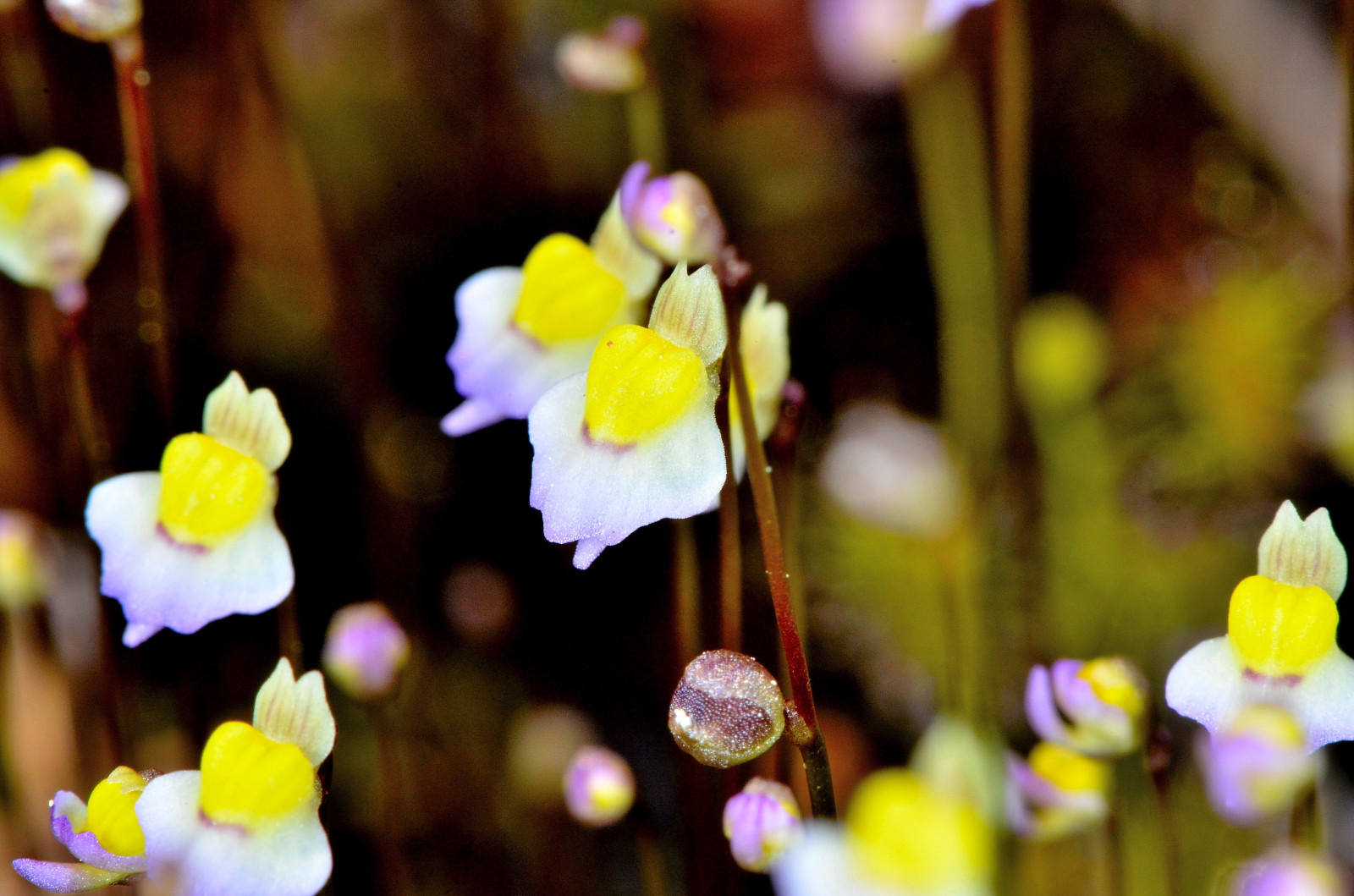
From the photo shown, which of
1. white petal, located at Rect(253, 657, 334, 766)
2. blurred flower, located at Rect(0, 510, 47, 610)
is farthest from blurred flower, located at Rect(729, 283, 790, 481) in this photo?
blurred flower, located at Rect(0, 510, 47, 610)

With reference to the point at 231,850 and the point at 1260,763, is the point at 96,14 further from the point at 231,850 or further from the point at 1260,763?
the point at 1260,763

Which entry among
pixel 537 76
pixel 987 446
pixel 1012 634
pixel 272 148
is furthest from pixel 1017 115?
pixel 272 148

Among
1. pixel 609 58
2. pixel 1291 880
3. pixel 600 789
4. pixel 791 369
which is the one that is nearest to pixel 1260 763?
pixel 1291 880

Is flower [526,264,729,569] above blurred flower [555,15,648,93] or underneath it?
underneath

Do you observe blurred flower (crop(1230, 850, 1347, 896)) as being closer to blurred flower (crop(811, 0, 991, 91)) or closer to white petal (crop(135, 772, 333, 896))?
white petal (crop(135, 772, 333, 896))

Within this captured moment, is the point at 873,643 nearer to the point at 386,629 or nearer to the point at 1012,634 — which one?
the point at 1012,634

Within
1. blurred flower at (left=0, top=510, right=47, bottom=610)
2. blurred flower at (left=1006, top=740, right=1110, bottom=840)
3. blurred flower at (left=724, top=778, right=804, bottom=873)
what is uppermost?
blurred flower at (left=0, top=510, right=47, bottom=610)

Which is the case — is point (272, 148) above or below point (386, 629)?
above
